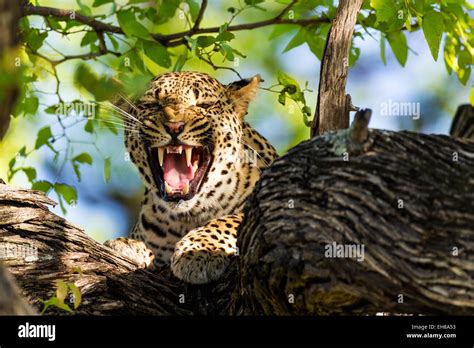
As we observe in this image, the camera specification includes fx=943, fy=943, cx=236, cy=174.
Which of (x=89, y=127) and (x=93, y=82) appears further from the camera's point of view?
(x=89, y=127)

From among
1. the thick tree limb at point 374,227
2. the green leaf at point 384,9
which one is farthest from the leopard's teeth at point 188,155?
the thick tree limb at point 374,227

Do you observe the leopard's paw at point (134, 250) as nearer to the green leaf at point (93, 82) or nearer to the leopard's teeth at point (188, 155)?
the leopard's teeth at point (188, 155)

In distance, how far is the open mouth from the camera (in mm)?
→ 9172

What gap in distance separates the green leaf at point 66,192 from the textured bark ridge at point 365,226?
10.3 feet

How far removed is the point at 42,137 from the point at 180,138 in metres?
1.60

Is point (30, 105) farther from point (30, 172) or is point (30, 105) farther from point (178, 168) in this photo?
point (178, 168)

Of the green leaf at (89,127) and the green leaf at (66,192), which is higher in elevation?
the green leaf at (89,127)

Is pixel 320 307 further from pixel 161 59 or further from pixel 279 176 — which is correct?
pixel 161 59

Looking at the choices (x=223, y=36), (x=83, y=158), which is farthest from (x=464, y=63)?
(x=83, y=158)

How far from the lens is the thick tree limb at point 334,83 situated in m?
7.70

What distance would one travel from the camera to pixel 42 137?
9.72 meters

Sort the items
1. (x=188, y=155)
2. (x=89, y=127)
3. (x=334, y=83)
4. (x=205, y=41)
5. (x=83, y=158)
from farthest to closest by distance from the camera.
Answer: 1. (x=89, y=127)
2. (x=83, y=158)
3. (x=188, y=155)
4. (x=205, y=41)
5. (x=334, y=83)

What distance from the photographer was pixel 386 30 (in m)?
9.28

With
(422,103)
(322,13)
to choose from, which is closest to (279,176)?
(322,13)
